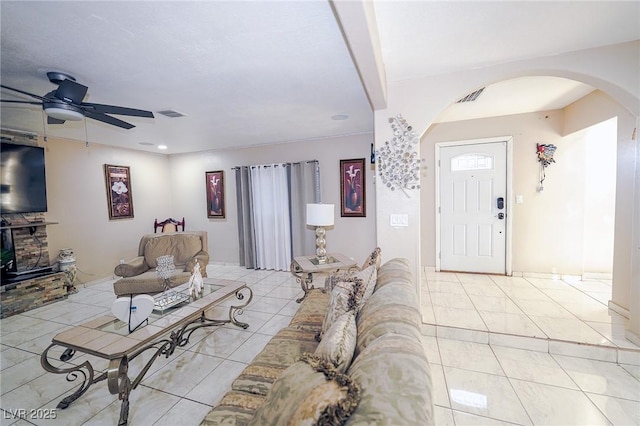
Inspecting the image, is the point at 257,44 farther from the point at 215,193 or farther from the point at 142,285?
the point at 215,193

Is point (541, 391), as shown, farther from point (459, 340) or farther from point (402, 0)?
point (402, 0)

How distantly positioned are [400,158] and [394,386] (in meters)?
2.11

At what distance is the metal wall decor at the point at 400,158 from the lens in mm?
2475

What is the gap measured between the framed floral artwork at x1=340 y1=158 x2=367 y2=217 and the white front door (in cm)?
126

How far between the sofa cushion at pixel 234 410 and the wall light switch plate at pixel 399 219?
1.84 m

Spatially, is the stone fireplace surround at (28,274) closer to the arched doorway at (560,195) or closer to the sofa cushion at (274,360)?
the sofa cushion at (274,360)

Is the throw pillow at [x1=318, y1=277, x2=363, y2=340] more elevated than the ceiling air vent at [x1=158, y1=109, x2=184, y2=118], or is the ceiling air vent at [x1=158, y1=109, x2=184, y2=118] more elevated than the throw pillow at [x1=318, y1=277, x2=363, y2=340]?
the ceiling air vent at [x1=158, y1=109, x2=184, y2=118]

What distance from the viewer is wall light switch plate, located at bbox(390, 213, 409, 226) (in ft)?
8.34

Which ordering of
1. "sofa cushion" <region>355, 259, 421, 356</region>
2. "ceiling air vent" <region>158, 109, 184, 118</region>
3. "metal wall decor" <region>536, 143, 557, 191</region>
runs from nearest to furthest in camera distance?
"sofa cushion" <region>355, 259, 421, 356</region> → "ceiling air vent" <region>158, 109, 184, 118</region> → "metal wall decor" <region>536, 143, 557, 191</region>

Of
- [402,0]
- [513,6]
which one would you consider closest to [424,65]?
[513,6]

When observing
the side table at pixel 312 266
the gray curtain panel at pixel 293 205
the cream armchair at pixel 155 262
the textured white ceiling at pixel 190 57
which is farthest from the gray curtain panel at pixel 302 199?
the cream armchair at pixel 155 262

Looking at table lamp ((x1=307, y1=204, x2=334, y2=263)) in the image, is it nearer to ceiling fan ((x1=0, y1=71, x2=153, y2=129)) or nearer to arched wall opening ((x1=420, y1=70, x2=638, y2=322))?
arched wall opening ((x1=420, y1=70, x2=638, y2=322))

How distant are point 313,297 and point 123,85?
2602mm

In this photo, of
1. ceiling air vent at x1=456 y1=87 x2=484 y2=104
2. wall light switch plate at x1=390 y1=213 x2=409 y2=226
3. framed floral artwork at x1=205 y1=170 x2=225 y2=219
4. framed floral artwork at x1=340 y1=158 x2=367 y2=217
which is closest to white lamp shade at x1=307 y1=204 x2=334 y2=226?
wall light switch plate at x1=390 y1=213 x2=409 y2=226
